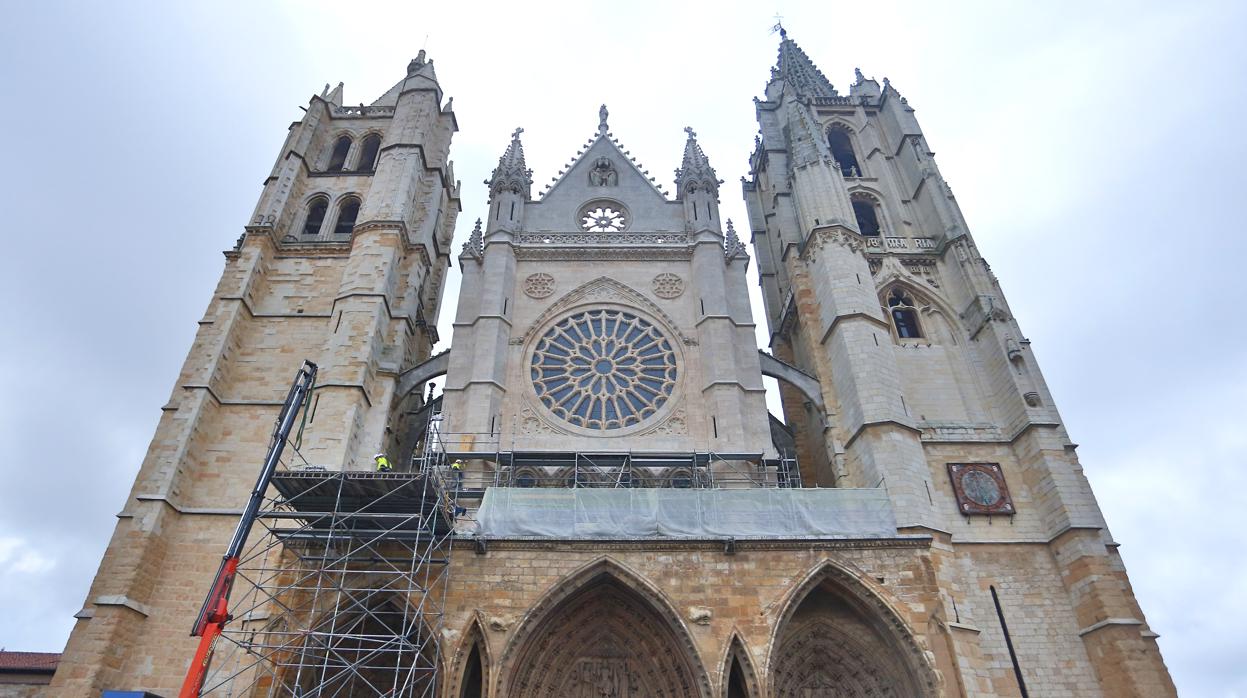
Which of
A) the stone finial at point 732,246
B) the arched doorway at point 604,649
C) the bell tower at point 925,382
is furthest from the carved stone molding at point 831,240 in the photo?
the arched doorway at point 604,649

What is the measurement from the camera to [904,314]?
18.0 meters

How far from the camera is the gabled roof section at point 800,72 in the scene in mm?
25131

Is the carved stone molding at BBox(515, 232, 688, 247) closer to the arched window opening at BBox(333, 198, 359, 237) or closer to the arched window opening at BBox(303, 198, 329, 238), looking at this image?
the arched window opening at BBox(333, 198, 359, 237)

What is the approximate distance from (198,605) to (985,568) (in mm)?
13728

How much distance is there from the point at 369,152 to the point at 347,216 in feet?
10.4

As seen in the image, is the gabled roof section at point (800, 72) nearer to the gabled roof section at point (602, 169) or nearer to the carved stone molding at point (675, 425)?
the gabled roof section at point (602, 169)

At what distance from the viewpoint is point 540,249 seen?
58.9ft

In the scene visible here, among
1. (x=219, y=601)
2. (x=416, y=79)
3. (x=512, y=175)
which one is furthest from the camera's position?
(x=416, y=79)

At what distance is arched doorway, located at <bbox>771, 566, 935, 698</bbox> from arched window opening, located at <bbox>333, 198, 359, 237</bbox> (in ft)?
47.9

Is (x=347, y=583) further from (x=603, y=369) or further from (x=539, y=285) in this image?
(x=539, y=285)

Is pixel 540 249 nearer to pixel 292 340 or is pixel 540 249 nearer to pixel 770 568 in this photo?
pixel 292 340

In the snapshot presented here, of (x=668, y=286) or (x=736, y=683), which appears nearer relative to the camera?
(x=736, y=683)

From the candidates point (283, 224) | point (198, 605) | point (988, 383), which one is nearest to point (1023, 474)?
point (988, 383)

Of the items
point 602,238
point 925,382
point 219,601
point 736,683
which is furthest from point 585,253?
point 219,601
